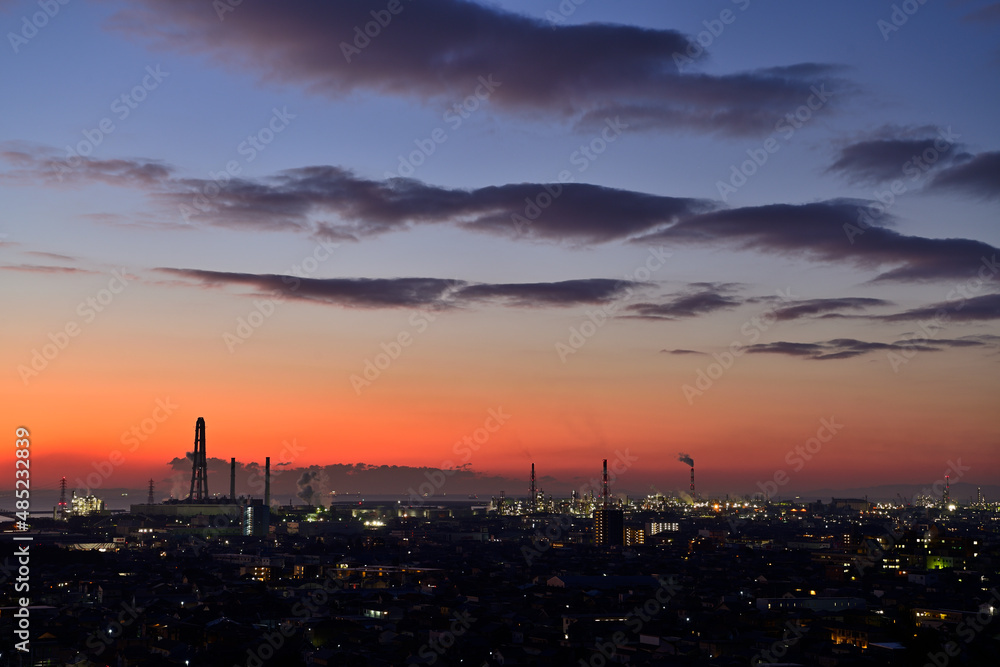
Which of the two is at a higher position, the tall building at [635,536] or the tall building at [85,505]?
the tall building at [85,505]

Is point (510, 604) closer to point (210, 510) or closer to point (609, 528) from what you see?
point (609, 528)

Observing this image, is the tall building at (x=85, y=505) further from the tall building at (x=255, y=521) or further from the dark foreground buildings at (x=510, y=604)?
the dark foreground buildings at (x=510, y=604)

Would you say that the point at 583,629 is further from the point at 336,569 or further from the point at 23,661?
the point at 336,569

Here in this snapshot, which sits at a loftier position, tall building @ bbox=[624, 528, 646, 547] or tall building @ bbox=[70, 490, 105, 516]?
tall building @ bbox=[70, 490, 105, 516]

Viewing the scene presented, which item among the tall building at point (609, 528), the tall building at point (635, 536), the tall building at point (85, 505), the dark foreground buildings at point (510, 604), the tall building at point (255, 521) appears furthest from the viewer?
the tall building at point (85, 505)

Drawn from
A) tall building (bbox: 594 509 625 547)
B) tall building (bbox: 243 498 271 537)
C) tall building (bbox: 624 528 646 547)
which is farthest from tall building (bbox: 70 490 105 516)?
tall building (bbox: 594 509 625 547)

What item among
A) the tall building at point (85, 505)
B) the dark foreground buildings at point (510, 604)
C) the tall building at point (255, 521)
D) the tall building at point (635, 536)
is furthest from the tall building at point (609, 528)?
the tall building at point (85, 505)

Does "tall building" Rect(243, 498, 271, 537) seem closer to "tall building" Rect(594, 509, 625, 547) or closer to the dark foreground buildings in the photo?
the dark foreground buildings

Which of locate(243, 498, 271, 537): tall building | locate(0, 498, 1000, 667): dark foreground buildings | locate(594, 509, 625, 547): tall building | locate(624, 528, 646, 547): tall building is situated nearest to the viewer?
locate(0, 498, 1000, 667): dark foreground buildings

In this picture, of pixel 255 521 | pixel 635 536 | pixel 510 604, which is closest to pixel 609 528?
pixel 635 536
